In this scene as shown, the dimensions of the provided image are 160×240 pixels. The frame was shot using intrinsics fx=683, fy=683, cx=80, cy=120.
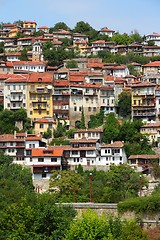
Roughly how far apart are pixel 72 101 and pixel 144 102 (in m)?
5.67

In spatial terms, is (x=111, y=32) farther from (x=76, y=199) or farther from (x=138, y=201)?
(x=138, y=201)

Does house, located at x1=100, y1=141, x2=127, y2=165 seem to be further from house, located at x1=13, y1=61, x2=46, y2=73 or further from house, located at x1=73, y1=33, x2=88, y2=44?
house, located at x1=73, y1=33, x2=88, y2=44

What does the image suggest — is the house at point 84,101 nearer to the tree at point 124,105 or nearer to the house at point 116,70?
the tree at point 124,105

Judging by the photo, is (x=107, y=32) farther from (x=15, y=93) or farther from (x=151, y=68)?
(x=15, y=93)

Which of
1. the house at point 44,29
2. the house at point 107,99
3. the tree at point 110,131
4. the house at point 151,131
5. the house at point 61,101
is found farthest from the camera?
the house at point 44,29

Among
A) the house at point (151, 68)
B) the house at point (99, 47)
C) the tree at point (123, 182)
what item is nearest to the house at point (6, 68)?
the house at point (151, 68)

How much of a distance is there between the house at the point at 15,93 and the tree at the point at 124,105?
24.4ft

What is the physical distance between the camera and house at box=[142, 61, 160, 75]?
2521 inches

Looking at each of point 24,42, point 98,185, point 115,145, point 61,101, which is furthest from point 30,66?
point 98,185

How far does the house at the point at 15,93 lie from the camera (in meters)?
53.4

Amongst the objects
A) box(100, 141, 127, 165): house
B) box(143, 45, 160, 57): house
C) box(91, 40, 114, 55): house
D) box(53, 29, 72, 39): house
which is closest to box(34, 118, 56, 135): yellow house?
box(100, 141, 127, 165): house

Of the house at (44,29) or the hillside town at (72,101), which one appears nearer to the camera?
the hillside town at (72,101)

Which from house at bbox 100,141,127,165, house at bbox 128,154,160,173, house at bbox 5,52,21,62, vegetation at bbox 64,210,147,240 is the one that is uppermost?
house at bbox 5,52,21,62

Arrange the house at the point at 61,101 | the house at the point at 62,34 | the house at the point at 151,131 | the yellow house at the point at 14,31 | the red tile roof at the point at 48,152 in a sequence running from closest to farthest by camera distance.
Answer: the red tile roof at the point at 48,152, the house at the point at 151,131, the house at the point at 61,101, the house at the point at 62,34, the yellow house at the point at 14,31
